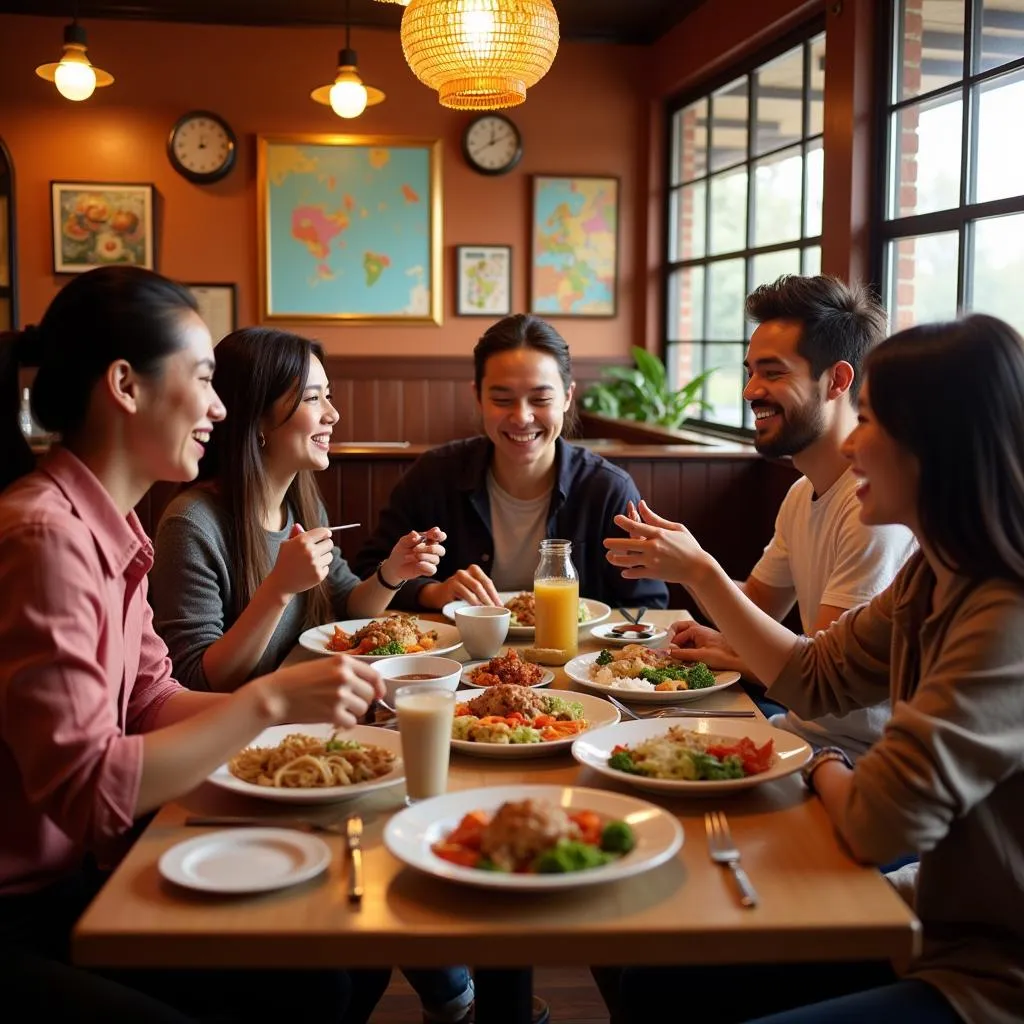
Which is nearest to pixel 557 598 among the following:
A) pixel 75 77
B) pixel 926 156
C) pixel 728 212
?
pixel 926 156

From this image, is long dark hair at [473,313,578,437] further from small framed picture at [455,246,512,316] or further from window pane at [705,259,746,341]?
small framed picture at [455,246,512,316]

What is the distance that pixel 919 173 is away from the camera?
4.11m

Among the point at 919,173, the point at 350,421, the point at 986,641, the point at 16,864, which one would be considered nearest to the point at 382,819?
the point at 16,864

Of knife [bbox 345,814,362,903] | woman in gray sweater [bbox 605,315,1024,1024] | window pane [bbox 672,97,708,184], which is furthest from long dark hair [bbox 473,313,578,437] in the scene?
window pane [bbox 672,97,708,184]

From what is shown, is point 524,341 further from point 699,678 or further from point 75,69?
point 75,69

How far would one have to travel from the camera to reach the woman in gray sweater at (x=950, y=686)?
1204mm

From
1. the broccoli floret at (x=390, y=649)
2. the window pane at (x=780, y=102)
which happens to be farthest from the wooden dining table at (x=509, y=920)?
the window pane at (x=780, y=102)

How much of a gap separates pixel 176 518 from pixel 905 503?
4.29 feet

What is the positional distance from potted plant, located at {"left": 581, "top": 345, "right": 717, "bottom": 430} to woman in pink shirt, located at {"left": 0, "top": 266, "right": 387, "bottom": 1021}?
461 cm

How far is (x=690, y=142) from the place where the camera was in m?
6.78

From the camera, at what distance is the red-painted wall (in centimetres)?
676

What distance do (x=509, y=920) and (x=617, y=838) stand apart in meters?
0.15

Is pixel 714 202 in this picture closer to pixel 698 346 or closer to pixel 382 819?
pixel 698 346

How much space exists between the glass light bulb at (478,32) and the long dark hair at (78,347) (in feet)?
6.33
